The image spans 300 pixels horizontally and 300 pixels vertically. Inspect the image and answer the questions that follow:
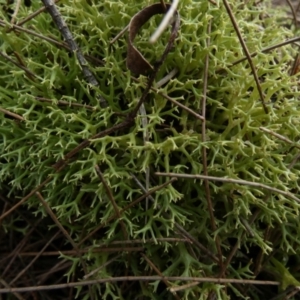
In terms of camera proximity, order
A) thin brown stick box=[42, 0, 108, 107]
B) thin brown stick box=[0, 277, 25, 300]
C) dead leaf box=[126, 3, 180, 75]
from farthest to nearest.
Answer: thin brown stick box=[0, 277, 25, 300], thin brown stick box=[42, 0, 108, 107], dead leaf box=[126, 3, 180, 75]

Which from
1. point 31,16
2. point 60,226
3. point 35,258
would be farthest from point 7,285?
point 31,16

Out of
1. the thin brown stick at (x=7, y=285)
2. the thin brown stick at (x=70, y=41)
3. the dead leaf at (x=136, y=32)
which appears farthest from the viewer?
the thin brown stick at (x=7, y=285)

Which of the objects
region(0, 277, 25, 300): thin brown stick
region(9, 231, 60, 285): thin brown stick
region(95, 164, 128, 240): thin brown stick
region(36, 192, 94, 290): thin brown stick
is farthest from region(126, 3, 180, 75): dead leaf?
region(0, 277, 25, 300): thin brown stick

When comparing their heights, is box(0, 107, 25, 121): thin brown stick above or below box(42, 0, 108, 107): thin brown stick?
below

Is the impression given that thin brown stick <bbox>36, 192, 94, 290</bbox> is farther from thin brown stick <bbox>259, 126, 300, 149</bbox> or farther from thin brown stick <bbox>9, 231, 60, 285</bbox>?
thin brown stick <bbox>259, 126, 300, 149</bbox>

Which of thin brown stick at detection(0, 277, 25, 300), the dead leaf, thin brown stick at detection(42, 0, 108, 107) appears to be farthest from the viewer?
thin brown stick at detection(0, 277, 25, 300)

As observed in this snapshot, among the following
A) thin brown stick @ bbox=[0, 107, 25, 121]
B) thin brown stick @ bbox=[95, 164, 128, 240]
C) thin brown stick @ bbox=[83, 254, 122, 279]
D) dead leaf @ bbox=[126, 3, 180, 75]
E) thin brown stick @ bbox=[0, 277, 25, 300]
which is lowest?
thin brown stick @ bbox=[0, 277, 25, 300]

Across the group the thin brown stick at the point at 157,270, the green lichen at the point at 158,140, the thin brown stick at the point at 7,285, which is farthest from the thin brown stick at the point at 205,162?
the thin brown stick at the point at 7,285

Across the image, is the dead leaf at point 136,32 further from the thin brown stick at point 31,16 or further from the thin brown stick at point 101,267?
the thin brown stick at point 101,267

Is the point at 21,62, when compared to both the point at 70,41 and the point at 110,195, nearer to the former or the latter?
the point at 70,41
